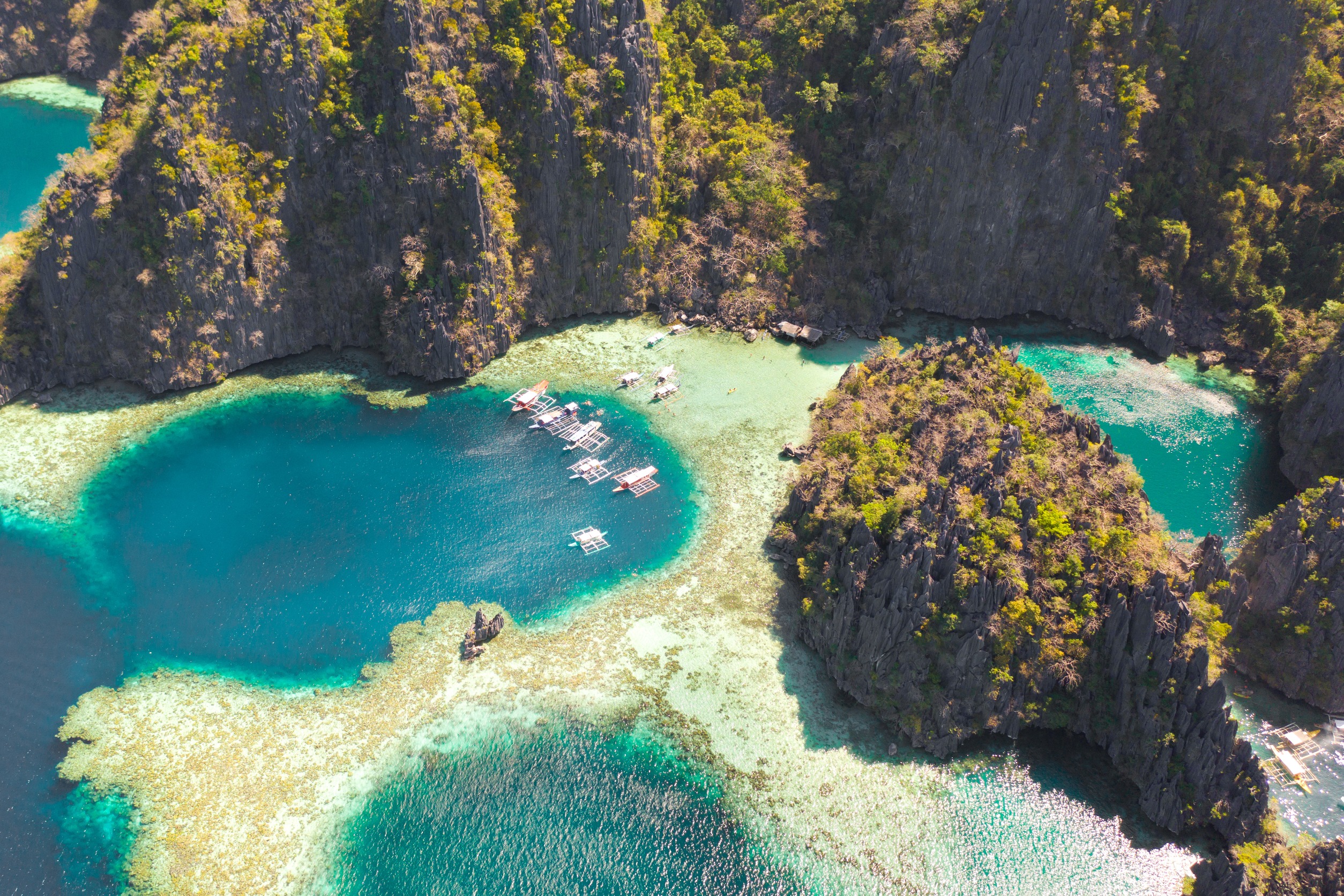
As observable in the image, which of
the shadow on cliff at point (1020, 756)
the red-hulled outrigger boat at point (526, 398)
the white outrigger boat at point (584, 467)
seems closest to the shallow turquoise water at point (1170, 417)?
the shadow on cliff at point (1020, 756)

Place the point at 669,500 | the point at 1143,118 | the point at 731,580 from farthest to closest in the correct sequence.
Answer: the point at 1143,118 < the point at 669,500 < the point at 731,580

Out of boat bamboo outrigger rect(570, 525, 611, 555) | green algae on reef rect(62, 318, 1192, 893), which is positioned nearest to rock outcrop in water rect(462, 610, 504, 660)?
green algae on reef rect(62, 318, 1192, 893)

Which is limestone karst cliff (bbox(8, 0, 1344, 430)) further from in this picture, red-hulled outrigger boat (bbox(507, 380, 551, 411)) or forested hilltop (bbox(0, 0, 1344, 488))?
red-hulled outrigger boat (bbox(507, 380, 551, 411))

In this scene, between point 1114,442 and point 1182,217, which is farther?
point 1182,217

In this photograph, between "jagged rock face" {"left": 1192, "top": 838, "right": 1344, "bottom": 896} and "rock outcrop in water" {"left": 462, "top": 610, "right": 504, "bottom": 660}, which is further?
"rock outcrop in water" {"left": 462, "top": 610, "right": 504, "bottom": 660}

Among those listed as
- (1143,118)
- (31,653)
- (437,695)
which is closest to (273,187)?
(31,653)

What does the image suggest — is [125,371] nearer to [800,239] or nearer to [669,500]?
[669,500]
